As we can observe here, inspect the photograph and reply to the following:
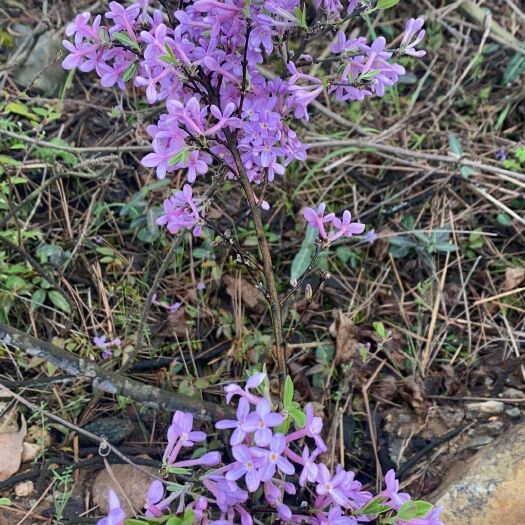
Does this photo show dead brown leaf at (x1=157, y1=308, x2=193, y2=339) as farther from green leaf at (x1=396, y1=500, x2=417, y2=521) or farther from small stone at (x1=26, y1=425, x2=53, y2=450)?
green leaf at (x1=396, y1=500, x2=417, y2=521)

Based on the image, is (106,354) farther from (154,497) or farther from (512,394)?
(512,394)

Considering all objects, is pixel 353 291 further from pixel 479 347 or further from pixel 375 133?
pixel 375 133

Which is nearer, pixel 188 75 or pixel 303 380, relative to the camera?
pixel 188 75

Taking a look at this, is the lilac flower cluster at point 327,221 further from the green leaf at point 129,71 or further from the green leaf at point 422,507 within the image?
the green leaf at point 422,507

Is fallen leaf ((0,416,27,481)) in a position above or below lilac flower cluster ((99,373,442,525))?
below

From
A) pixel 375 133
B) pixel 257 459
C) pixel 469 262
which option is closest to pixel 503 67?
pixel 375 133

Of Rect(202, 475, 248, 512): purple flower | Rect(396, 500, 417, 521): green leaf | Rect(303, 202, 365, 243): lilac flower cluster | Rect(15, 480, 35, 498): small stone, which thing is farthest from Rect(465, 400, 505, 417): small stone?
Rect(15, 480, 35, 498): small stone
